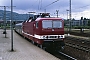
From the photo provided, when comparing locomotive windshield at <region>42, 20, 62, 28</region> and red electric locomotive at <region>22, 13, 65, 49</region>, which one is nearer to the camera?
red electric locomotive at <region>22, 13, 65, 49</region>

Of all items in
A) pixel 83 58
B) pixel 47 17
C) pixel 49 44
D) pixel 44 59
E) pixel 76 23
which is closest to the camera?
pixel 44 59

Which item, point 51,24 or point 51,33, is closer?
point 51,33

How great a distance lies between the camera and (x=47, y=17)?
59.7 feet

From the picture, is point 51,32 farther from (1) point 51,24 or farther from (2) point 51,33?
(1) point 51,24

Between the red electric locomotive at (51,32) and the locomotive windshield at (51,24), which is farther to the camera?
the locomotive windshield at (51,24)

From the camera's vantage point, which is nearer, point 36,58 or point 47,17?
point 36,58

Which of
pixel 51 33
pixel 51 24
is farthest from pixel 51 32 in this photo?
pixel 51 24

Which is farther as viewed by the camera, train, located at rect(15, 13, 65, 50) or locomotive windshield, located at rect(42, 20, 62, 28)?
locomotive windshield, located at rect(42, 20, 62, 28)

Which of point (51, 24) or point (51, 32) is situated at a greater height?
point (51, 24)

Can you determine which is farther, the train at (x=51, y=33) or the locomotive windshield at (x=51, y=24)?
the locomotive windshield at (x=51, y=24)

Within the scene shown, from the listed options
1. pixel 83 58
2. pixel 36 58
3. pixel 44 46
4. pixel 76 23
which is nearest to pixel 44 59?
pixel 36 58

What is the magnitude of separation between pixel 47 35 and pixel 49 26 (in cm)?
75

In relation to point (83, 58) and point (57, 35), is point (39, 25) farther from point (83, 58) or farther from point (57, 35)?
point (83, 58)

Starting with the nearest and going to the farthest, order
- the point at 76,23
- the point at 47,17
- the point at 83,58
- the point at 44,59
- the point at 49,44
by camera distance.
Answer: the point at 44,59, the point at 83,58, the point at 49,44, the point at 47,17, the point at 76,23
